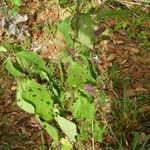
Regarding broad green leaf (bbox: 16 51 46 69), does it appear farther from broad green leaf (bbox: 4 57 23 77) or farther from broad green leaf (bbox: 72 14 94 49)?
broad green leaf (bbox: 72 14 94 49)

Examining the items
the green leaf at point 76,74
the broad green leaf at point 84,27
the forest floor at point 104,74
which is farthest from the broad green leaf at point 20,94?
the forest floor at point 104,74

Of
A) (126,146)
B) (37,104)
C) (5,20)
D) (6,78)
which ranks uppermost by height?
(37,104)

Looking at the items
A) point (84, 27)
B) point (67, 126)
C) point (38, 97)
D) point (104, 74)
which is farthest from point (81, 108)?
point (104, 74)

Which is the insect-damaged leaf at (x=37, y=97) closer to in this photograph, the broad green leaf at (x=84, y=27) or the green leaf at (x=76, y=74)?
the green leaf at (x=76, y=74)

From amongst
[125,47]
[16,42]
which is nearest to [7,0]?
[16,42]

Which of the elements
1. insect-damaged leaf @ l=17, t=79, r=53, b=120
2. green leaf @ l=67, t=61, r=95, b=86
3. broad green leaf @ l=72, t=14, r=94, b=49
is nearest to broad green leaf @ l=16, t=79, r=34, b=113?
insect-damaged leaf @ l=17, t=79, r=53, b=120

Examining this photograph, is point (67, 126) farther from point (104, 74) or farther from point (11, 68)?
point (104, 74)

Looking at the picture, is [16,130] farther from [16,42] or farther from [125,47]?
[125,47]
